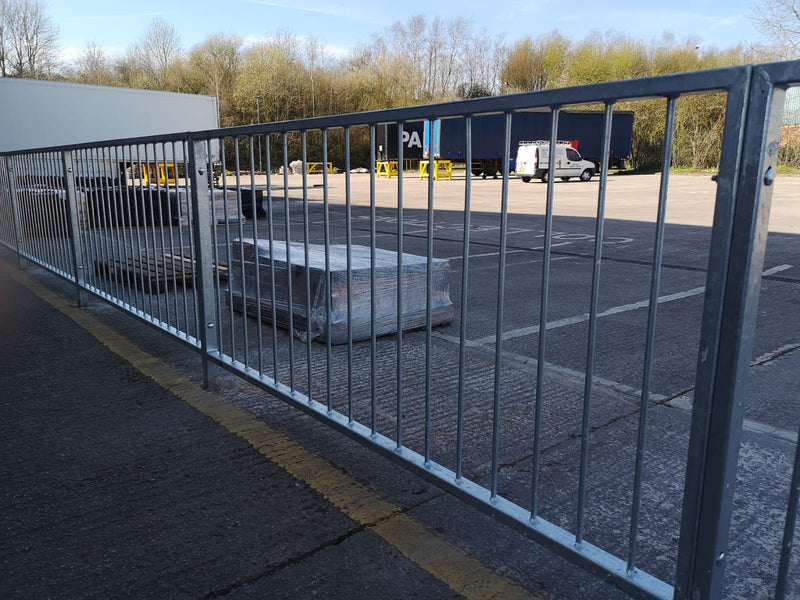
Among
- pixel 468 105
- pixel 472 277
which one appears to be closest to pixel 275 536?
pixel 468 105

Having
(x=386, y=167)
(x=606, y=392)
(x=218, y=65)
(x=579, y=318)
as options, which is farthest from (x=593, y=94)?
(x=218, y=65)

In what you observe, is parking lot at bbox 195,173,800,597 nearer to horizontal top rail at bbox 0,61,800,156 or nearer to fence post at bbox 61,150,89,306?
horizontal top rail at bbox 0,61,800,156

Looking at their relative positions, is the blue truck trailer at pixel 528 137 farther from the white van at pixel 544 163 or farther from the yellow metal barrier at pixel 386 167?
the yellow metal barrier at pixel 386 167

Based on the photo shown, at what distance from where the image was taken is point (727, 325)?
142 centimetres

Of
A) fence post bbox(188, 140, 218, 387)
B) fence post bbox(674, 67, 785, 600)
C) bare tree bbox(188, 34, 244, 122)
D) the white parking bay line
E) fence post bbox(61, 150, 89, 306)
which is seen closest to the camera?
fence post bbox(674, 67, 785, 600)

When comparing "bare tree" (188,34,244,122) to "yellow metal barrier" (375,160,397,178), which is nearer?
"yellow metal barrier" (375,160,397,178)

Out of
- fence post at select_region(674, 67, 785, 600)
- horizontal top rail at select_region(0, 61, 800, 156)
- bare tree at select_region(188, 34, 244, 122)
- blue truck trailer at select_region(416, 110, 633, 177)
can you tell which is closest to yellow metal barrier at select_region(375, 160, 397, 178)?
blue truck trailer at select_region(416, 110, 633, 177)

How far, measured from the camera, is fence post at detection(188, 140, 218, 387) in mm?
3697

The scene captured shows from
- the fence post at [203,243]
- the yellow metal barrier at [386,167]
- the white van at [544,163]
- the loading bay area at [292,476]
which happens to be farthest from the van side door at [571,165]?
the fence post at [203,243]

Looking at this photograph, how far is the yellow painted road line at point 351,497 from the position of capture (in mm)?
2115

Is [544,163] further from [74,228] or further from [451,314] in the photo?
[74,228]

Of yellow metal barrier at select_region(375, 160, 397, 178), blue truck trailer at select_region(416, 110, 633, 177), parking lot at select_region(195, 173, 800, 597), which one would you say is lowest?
parking lot at select_region(195, 173, 800, 597)

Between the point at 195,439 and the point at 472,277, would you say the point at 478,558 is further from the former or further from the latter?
the point at 472,277

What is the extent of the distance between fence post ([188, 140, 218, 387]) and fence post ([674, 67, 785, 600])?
9.58ft
